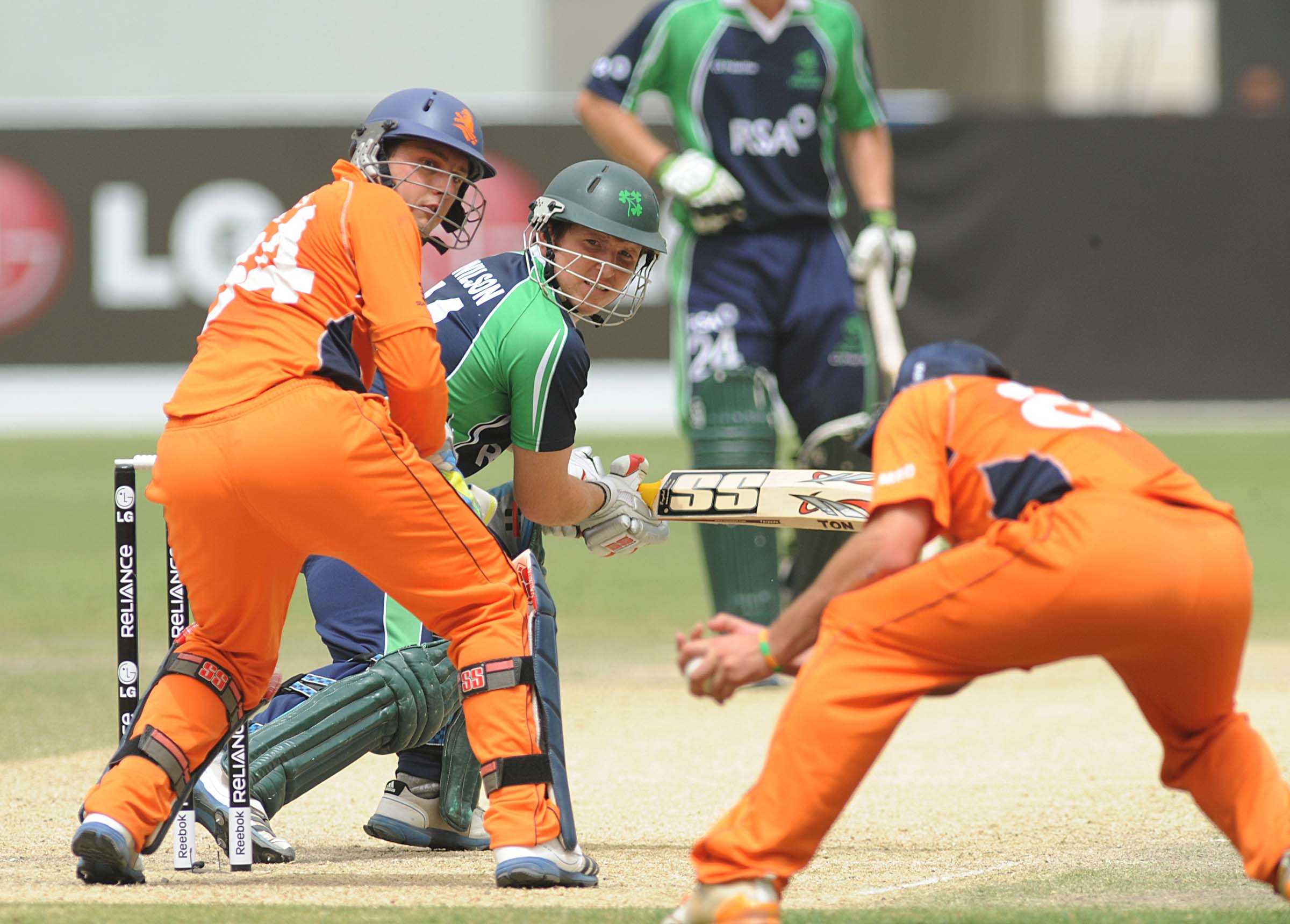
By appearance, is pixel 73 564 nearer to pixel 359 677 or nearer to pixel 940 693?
pixel 359 677

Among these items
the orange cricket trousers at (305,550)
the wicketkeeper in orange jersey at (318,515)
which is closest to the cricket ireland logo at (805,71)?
the wicketkeeper in orange jersey at (318,515)

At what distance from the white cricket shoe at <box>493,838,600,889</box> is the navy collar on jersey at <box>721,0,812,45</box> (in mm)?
4201

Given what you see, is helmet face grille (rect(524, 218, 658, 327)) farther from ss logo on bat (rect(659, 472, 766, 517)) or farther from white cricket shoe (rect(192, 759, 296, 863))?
white cricket shoe (rect(192, 759, 296, 863))

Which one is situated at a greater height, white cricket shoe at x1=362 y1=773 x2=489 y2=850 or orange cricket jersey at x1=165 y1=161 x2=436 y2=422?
orange cricket jersey at x1=165 y1=161 x2=436 y2=422

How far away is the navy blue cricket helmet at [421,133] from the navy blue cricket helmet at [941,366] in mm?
1255

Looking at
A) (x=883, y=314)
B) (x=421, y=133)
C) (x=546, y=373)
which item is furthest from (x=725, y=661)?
(x=883, y=314)

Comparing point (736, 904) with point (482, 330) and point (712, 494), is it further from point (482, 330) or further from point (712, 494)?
point (482, 330)

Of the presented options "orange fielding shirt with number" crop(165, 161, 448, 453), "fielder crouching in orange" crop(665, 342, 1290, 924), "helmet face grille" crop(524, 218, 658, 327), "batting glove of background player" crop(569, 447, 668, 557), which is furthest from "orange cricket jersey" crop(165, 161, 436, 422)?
"fielder crouching in orange" crop(665, 342, 1290, 924)

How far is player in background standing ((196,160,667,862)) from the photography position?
4133 mm

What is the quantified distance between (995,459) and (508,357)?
1.32m

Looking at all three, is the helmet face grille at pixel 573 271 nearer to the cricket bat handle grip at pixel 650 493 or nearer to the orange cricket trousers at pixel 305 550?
the cricket bat handle grip at pixel 650 493

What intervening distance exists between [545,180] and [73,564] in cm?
679

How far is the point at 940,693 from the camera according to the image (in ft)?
10.7

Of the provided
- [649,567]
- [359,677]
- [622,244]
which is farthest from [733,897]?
[649,567]
